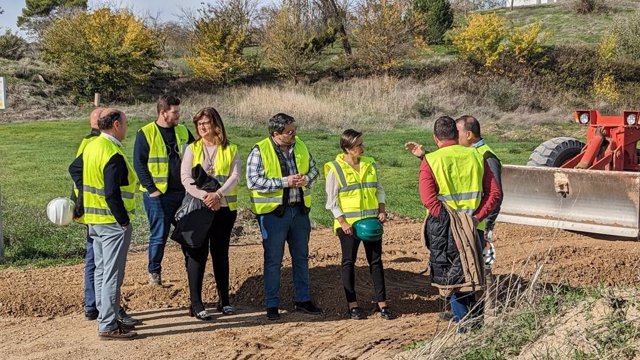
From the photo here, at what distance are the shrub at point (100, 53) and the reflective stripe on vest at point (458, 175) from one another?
3381 centimetres

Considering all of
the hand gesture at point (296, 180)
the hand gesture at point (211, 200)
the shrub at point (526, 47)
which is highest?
the shrub at point (526, 47)

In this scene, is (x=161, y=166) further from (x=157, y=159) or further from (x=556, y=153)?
(x=556, y=153)

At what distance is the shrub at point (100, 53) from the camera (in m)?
37.3

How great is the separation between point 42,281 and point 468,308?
15.0 feet

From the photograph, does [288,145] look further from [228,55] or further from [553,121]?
[228,55]

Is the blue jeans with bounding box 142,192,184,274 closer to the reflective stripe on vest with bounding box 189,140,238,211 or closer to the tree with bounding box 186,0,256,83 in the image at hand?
the reflective stripe on vest with bounding box 189,140,238,211

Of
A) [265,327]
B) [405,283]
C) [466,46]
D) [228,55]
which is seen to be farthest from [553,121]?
[265,327]

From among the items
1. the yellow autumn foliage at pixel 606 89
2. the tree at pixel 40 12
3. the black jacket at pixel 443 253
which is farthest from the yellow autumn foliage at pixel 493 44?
the black jacket at pixel 443 253

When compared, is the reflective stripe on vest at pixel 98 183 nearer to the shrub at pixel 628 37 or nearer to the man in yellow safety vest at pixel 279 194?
the man in yellow safety vest at pixel 279 194

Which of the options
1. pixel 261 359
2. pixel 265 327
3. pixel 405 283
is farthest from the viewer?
pixel 405 283

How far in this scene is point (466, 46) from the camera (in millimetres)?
41344

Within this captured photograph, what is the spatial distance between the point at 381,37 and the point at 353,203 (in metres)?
35.2

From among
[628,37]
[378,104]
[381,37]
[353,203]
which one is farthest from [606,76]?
[353,203]

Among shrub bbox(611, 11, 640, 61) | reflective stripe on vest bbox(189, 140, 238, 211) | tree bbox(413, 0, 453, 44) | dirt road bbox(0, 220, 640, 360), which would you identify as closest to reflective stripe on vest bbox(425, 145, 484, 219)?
dirt road bbox(0, 220, 640, 360)
